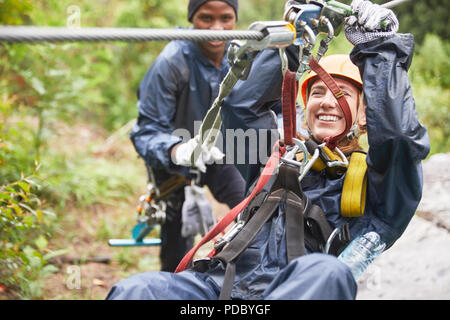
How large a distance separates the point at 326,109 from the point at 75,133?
15.4 ft

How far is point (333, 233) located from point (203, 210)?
165 centimetres

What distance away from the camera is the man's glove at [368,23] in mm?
2199

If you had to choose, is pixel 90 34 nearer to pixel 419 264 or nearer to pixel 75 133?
pixel 419 264

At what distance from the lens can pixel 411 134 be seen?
2.10 metres

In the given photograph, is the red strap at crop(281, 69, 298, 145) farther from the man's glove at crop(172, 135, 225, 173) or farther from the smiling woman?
the man's glove at crop(172, 135, 225, 173)

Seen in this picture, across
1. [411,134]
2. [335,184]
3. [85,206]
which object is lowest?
[85,206]

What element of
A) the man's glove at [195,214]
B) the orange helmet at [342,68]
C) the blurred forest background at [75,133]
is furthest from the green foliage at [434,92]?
the orange helmet at [342,68]

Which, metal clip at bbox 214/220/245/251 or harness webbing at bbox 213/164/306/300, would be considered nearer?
harness webbing at bbox 213/164/306/300

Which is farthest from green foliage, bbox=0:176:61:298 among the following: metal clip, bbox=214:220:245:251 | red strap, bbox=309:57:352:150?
red strap, bbox=309:57:352:150

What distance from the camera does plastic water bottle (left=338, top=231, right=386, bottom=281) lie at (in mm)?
2178

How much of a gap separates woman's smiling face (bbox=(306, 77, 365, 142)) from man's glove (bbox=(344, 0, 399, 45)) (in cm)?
31

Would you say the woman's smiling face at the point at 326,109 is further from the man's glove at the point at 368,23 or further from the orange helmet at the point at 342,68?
the man's glove at the point at 368,23

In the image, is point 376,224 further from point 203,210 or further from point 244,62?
point 203,210
